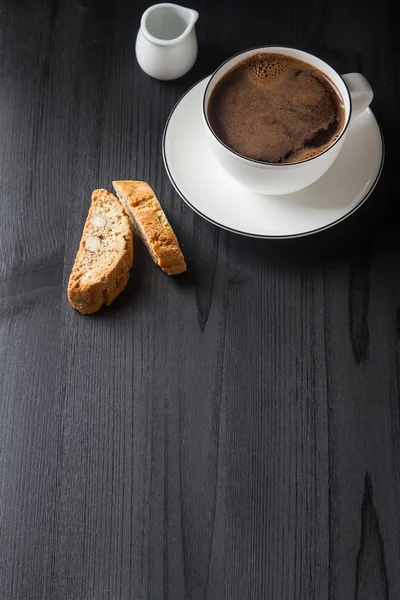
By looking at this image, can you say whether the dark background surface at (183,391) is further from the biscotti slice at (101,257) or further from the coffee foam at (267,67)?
the coffee foam at (267,67)

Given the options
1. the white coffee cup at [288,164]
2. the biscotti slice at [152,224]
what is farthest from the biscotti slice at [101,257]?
the white coffee cup at [288,164]

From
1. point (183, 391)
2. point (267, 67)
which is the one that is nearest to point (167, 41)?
point (267, 67)

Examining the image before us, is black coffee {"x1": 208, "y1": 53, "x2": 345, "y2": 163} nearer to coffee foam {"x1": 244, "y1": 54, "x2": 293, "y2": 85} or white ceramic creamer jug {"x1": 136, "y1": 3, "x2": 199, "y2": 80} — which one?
coffee foam {"x1": 244, "y1": 54, "x2": 293, "y2": 85}

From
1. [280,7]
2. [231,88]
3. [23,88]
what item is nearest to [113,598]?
[231,88]

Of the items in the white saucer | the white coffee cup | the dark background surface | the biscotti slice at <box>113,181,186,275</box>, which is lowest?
the dark background surface

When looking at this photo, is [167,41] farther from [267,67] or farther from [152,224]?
[152,224]

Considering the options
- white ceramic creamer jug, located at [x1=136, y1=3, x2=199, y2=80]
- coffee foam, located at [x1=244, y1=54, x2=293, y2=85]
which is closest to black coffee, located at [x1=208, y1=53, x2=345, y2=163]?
coffee foam, located at [x1=244, y1=54, x2=293, y2=85]

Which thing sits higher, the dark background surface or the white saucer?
the white saucer
